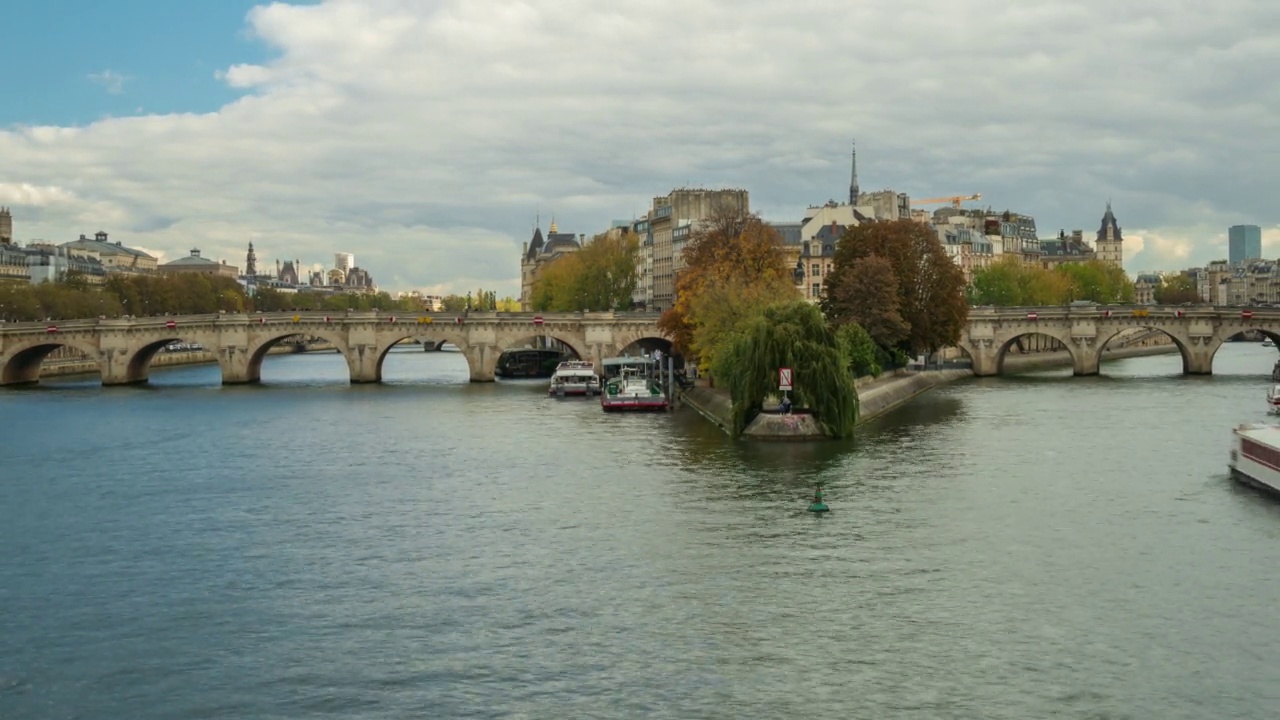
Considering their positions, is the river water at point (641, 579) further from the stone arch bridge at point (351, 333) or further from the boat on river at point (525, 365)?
the boat on river at point (525, 365)

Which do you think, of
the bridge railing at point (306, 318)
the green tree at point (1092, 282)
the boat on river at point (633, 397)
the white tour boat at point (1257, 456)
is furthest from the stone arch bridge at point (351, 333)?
the green tree at point (1092, 282)

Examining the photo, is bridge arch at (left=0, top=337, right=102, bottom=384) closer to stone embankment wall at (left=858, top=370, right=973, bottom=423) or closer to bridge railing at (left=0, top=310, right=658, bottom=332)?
bridge railing at (left=0, top=310, right=658, bottom=332)

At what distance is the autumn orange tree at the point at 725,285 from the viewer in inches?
2726

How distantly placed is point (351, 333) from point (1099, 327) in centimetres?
4918

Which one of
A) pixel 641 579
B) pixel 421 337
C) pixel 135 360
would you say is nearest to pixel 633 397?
pixel 421 337

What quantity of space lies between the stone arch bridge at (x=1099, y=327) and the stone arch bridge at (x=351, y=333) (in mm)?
21550

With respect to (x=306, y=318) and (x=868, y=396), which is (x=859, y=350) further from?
(x=306, y=318)

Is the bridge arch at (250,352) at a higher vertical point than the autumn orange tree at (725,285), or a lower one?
lower

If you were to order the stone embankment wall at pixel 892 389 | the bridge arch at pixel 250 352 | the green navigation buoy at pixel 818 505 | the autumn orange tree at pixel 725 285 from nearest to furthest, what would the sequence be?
the green navigation buoy at pixel 818 505 < the stone embankment wall at pixel 892 389 < the autumn orange tree at pixel 725 285 < the bridge arch at pixel 250 352

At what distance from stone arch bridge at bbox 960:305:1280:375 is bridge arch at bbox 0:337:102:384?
58.1 metres

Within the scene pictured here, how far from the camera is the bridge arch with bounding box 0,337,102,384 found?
9756 centimetres

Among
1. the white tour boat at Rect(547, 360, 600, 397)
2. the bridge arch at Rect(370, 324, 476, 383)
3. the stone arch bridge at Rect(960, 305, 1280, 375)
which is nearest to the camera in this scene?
the white tour boat at Rect(547, 360, 600, 397)

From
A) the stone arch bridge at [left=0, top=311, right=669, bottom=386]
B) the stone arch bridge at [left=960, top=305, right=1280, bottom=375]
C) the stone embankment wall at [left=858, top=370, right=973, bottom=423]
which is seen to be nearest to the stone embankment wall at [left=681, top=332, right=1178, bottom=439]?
the stone embankment wall at [left=858, top=370, right=973, bottom=423]

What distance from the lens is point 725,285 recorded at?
243ft
